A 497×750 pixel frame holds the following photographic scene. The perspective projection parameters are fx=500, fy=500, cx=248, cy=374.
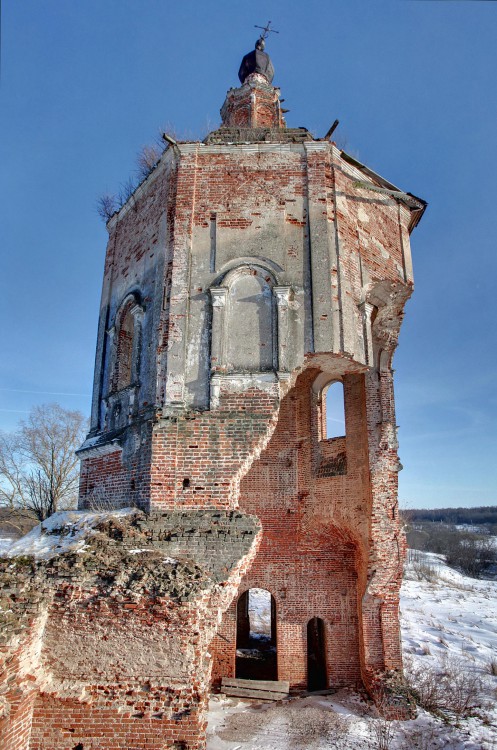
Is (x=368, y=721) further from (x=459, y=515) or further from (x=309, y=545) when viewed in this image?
(x=459, y=515)

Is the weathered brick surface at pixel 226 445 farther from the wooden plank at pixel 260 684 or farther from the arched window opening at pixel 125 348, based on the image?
the wooden plank at pixel 260 684

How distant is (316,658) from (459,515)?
335 feet

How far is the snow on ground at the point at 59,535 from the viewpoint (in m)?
6.03

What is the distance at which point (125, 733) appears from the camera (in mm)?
5305

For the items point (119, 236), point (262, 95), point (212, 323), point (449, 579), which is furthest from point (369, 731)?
point (449, 579)

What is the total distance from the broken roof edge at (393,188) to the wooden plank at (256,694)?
9519mm

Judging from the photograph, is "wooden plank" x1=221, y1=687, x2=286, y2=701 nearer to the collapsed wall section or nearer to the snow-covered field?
the snow-covered field

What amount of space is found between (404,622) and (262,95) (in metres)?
16.3

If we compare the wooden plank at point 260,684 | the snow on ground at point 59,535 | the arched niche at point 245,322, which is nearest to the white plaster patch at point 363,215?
the arched niche at point 245,322

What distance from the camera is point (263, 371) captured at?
24.1 ft

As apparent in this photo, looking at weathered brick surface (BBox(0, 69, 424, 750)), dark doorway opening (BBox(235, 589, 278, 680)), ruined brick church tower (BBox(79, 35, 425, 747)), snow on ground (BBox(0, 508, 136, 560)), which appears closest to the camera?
weathered brick surface (BBox(0, 69, 424, 750))

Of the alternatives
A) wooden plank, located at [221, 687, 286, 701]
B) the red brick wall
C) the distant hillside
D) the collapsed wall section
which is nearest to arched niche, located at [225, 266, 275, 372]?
the collapsed wall section

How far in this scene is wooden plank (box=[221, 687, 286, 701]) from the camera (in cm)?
927

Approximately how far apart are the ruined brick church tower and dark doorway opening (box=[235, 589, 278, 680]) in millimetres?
1116
